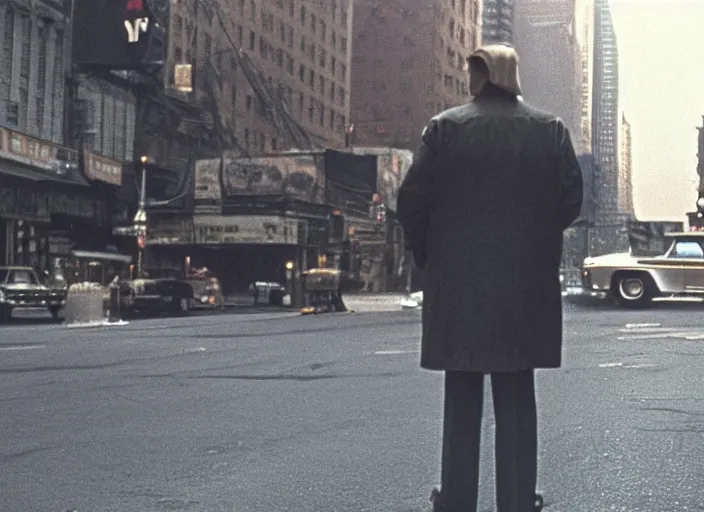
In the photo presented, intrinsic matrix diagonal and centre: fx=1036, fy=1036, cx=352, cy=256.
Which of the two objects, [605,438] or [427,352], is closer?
[427,352]

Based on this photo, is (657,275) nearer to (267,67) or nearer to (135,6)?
(135,6)

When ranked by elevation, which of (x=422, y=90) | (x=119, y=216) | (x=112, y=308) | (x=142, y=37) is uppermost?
(x=422, y=90)

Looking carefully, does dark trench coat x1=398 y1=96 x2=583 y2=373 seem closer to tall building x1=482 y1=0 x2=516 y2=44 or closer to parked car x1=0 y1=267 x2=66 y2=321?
parked car x1=0 y1=267 x2=66 y2=321

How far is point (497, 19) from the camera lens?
178750mm

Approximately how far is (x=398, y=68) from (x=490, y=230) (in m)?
114

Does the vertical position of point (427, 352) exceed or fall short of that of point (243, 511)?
it exceeds it

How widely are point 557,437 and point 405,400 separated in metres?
2.11

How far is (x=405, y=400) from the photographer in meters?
8.37

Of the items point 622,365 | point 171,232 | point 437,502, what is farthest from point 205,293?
point 437,502

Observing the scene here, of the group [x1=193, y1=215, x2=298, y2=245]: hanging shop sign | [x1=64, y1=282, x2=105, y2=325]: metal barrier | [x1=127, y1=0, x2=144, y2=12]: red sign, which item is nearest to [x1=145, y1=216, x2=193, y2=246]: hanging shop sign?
[x1=193, y1=215, x2=298, y2=245]: hanging shop sign

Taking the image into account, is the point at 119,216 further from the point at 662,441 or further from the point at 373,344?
the point at 662,441

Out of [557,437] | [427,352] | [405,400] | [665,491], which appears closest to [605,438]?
[557,437]

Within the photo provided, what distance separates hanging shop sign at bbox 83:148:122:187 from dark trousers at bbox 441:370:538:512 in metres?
38.7

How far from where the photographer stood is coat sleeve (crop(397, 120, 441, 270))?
12.4 feet
